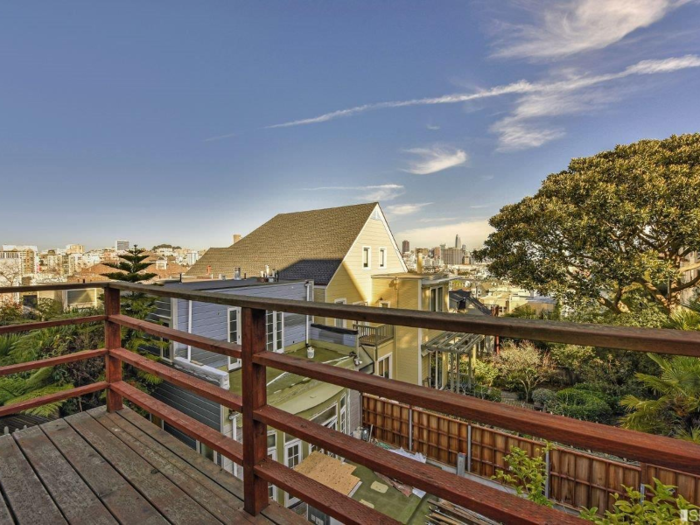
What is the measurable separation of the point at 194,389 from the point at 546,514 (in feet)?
5.17

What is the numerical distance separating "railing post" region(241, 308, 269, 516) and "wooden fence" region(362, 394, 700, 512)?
15.9 ft

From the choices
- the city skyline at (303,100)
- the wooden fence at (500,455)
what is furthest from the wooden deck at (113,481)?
the city skyline at (303,100)

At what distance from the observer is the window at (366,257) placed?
14.1 meters

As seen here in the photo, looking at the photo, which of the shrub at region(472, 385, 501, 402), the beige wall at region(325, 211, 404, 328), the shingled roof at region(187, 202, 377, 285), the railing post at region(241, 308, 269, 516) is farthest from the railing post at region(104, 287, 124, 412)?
the shrub at region(472, 385, 501, 402)

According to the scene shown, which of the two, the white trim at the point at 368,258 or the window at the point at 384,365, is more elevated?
the white trim at the point at 368,258

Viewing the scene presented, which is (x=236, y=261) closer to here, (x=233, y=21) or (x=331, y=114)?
(x=331, y=114)

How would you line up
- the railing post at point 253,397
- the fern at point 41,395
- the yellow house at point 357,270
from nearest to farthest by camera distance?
the railing post at point 253,397 < the fern at point 41,395 < the yellow house at point 357,270

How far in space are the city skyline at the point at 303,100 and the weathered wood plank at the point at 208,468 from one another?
956 centimetres

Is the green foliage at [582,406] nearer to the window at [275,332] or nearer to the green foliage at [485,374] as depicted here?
the green foliage at [485,374]

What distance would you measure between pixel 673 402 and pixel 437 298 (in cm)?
942

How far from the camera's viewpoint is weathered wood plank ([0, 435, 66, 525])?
153 cm

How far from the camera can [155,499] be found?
162 cm

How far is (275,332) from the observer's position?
8.38 metres

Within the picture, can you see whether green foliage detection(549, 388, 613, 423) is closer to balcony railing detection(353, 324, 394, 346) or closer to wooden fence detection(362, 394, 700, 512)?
wooden fence detection(362, 394, 700, 512)
